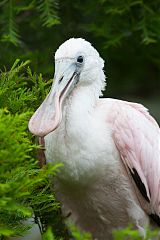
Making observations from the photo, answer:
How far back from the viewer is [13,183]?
3.82 meters

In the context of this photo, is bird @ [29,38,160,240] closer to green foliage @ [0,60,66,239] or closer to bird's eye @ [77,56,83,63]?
bird's eye @ [77,56,83,63]

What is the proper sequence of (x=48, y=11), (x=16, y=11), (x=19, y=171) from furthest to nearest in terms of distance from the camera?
(x=16, y=11), (x=48, y=11), (x=19, y=171)

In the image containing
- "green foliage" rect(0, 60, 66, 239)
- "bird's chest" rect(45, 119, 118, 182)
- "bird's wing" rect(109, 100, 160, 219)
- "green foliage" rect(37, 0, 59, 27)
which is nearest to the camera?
"green foliage" rect(0, 60, 66, 239)

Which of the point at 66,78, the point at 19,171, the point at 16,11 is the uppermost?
the point at 16,11

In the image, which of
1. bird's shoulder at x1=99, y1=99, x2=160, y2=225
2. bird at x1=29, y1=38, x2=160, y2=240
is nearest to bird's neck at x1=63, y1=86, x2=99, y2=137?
bird at x1=29, y1=38, x2=160, y2=240

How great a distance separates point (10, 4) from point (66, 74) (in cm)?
212

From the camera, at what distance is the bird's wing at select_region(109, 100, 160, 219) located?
5.03 metres

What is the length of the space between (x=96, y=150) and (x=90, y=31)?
2643 millimetres

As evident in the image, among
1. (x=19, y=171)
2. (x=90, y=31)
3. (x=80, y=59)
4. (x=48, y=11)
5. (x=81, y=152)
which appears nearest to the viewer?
(x=19, y=171)

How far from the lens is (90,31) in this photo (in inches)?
290

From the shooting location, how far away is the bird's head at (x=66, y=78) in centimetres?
466

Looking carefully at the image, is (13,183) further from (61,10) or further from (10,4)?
(61,10)

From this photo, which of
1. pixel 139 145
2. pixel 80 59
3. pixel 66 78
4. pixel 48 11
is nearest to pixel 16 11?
pixel 48 11

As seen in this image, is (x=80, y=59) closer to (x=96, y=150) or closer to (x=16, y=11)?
(x=96, y=150)
